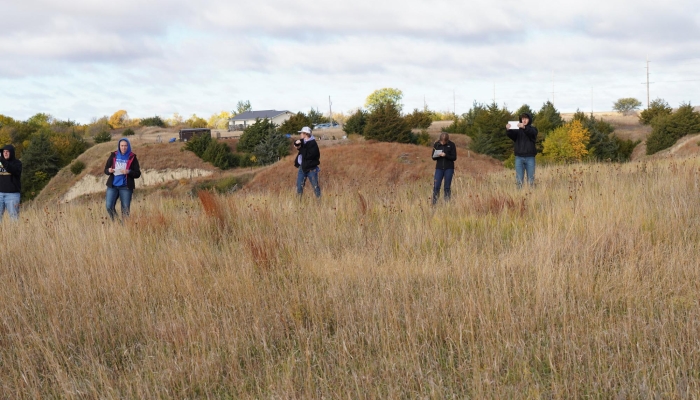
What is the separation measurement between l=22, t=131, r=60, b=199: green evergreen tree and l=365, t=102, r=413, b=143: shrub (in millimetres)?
33010

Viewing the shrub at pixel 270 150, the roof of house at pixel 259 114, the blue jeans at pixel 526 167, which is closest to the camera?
the blue jeans at pixel 526 167

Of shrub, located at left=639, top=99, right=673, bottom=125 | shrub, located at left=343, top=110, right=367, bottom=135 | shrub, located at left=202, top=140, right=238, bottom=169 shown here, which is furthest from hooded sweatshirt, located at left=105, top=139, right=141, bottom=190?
shrub, located at left=639, top=99, right=673, bottom=125

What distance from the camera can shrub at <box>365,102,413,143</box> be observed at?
159ft

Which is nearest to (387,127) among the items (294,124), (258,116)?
(294,124)

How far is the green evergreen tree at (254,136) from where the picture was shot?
52688 mm

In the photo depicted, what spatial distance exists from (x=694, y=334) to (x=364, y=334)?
6.32 ft

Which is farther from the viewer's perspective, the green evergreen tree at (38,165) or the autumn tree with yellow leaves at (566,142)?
the green evergreen tree at (38,165)

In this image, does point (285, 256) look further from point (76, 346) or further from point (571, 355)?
point (571, 355)

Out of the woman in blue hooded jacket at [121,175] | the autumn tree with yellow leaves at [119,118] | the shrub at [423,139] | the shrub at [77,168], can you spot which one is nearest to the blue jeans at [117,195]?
the woman in blue hooded jacket at [121,175]

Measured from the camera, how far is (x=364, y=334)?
3.61m

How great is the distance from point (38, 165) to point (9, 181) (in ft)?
180

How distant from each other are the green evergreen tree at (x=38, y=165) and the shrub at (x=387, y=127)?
33.0 meters

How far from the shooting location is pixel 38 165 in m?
58.0

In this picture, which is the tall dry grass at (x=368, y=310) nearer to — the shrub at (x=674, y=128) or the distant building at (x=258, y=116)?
the shrub at (x=674, y=128)
